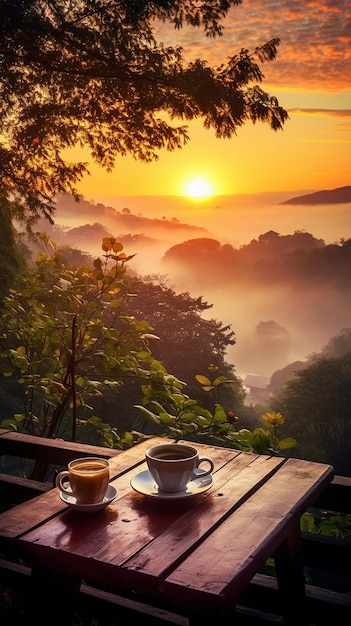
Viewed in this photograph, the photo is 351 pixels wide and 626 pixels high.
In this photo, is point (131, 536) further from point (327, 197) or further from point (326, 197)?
point (326, 197)

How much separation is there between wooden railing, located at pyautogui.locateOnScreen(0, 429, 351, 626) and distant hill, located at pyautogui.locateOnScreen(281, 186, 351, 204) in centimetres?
5376

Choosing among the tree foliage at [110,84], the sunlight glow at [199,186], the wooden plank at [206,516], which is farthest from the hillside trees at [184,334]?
the wooden plank at [206,516]

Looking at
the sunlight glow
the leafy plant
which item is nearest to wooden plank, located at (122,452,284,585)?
the leafy plant

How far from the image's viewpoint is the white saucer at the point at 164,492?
1479mm

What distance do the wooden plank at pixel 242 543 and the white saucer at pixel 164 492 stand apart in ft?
0.39

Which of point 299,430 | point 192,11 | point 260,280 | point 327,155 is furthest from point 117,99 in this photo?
point 260,280

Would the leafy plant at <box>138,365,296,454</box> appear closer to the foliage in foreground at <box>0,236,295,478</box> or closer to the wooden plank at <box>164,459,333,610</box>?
the foliage in foreground at <box>0,236,295,478</box>

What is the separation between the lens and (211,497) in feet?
5.03

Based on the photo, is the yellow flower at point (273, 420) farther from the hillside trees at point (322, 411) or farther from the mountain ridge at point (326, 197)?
the mountain ridge at point (326, 197)

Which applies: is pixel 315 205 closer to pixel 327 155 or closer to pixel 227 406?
pixel 327 155

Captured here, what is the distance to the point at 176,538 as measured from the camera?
4.26 ft

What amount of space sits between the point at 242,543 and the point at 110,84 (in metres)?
4.36

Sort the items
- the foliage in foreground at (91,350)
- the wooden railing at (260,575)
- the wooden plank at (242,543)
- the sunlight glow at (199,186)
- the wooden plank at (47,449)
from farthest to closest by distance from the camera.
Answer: the sunlight glow at (199,186)
the foliage in foreground at (91,350)
the wooden plank at (47,449)
the wooden railing at (260,575)
the wooden plank at (242,543)

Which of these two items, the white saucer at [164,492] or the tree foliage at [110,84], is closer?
the white saucer at [164,492]
